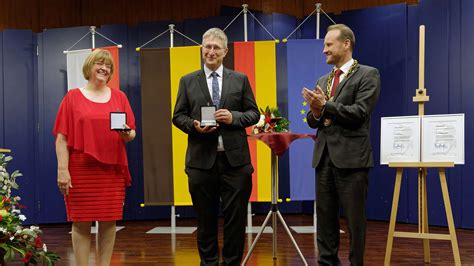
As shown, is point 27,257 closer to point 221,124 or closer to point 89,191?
point 89,191

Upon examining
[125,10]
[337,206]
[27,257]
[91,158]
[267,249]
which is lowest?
[267,249]

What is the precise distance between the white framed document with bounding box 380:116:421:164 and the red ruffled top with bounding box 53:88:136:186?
197 centimetres

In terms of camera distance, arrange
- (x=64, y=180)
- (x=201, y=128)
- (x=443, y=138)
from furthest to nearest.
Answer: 1. (x=443, y=138)
2. (x=64, y=180)
3. (x=201, y=128)

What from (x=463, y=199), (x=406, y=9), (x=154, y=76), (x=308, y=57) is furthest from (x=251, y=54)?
(x=463, y=199)

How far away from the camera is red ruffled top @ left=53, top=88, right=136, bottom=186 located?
9.04 feet

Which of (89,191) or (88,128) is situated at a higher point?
(88,128)

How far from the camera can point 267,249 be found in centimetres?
441

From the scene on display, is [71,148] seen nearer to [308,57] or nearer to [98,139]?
[98,139]

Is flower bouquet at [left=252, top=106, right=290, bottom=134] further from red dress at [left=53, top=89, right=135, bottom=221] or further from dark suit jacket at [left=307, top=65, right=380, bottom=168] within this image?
red dress at [left=53, top=89, right=135, bottom=221]

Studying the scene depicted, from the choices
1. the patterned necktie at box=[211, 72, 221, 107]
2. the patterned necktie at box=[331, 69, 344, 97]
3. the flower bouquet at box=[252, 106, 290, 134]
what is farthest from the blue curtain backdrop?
the patterned necktie at box=[211, 72, 221, 107]

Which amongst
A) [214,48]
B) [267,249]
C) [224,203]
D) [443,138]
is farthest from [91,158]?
[443,138]

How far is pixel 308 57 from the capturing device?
5.53 m

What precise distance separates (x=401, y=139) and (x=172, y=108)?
2.82 metres

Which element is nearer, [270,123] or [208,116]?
[208,116]
